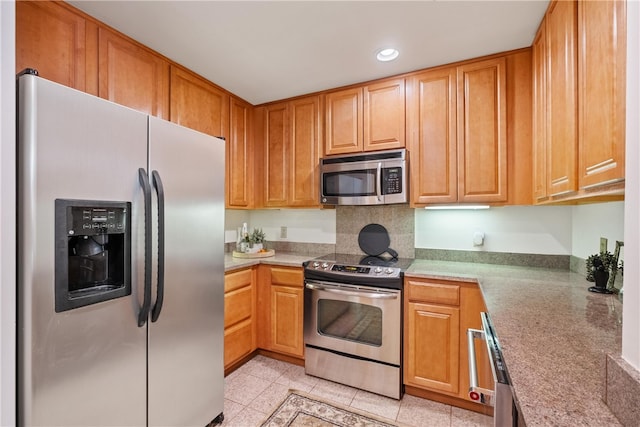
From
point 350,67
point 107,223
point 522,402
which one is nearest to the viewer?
point 522,402

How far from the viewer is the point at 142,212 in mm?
1303

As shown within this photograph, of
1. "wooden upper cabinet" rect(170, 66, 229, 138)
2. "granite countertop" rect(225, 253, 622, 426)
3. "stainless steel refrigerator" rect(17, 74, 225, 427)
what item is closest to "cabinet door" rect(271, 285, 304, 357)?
"stainless steel refrigerator" rect(17, 74, 225, 427)

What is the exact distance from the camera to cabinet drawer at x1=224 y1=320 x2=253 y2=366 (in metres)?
2.21

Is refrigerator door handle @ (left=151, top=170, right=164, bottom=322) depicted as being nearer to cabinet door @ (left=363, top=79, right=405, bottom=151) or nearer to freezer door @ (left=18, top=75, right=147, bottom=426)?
freezer door @ (left=18, top=75, right=147, bottom=426)

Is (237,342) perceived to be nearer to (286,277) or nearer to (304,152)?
(286,277)

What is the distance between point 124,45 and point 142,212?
47.0 inches

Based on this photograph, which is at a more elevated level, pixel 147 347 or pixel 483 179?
pixel 483 179

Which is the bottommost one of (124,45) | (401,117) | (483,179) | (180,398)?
(180,398)

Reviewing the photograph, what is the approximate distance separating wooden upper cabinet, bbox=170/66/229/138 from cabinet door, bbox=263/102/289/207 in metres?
0.43

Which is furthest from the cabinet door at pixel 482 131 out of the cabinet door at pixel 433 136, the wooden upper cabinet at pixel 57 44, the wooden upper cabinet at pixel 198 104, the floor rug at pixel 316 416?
the wooden upper cabinet at pixel 57 44

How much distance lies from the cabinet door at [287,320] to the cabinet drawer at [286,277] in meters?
0.04

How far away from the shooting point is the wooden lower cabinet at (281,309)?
240 cm

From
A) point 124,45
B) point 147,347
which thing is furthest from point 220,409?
point 124,45

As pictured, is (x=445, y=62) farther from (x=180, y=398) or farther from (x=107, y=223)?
(x=180, y=398)
